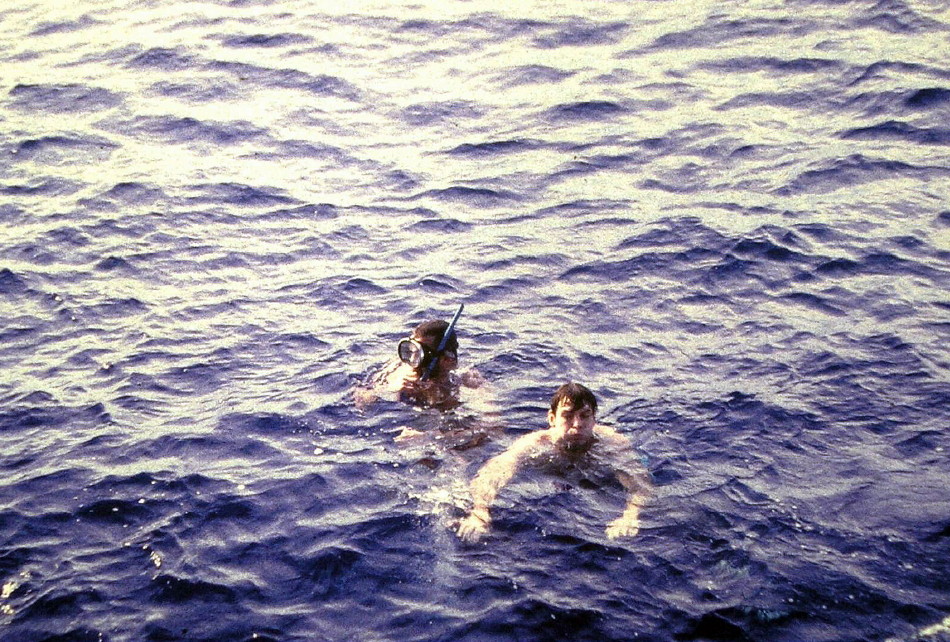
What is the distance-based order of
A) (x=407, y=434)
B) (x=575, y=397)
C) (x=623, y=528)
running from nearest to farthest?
(x=623, y=528)
(x=575, y=397)
(x=407, y=434)

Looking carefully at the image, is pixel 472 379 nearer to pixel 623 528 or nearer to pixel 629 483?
pixel 629 483

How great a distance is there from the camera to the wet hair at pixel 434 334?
8266 mm

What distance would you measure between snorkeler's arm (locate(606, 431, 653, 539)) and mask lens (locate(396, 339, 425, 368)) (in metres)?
1.56

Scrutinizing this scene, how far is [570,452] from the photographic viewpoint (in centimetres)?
744

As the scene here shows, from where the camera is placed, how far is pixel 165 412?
8172 mm

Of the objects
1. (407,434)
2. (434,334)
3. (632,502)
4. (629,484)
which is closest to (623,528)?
(632,502)

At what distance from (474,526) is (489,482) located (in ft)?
1.86

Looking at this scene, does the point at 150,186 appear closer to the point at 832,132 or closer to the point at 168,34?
the point at 168,34

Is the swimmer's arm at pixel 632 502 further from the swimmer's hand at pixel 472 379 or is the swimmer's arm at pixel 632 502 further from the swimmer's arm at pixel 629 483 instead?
the swimmer's hand at pixel 472 379

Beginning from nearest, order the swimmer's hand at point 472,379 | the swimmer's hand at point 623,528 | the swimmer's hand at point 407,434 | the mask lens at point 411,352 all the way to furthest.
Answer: the swimmer's hand at point 623,528 → the swimmer's hand at point 407,434 → the mask lens at point 411,352 → the swimmer's hand at point 472,379

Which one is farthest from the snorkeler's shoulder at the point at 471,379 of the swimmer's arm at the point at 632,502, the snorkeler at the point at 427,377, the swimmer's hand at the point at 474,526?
the swimmer's hand at the point at 474,526

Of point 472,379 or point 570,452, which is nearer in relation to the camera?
point 570,452

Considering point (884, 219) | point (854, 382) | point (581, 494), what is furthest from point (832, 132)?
point (581, 494)

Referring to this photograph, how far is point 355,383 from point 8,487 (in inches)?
104
